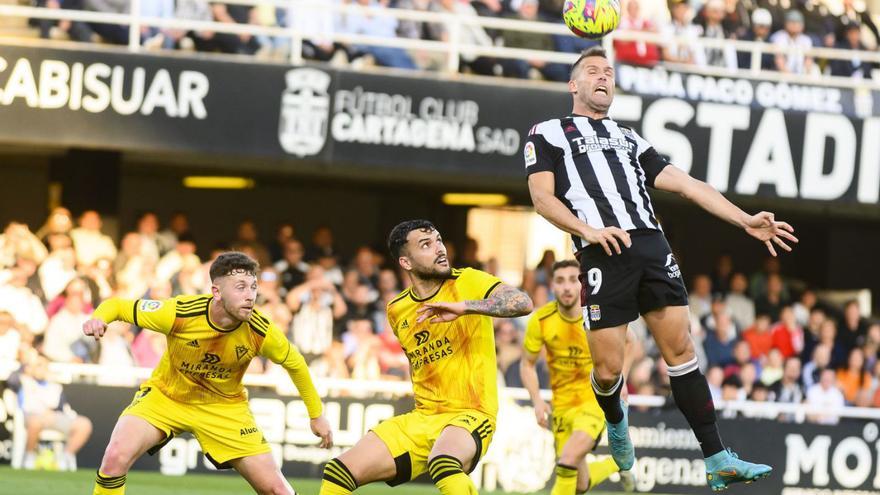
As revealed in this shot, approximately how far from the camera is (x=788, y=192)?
692 inches

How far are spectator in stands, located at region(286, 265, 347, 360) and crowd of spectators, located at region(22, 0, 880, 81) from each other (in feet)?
8.63

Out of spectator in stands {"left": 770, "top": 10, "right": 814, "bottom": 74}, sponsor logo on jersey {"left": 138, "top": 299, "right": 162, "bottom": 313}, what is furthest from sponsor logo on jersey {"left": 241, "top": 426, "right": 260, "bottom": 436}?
spectator in stands {"left": 770, "top": 10, "right": 814, "bottom": 74}

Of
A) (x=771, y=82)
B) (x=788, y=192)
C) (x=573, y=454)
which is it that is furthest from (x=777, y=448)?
(x=573, y=454)

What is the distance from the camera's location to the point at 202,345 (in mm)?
9227

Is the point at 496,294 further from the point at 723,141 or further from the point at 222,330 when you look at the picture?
the point at 723,141

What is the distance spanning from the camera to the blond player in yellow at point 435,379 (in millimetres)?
8430

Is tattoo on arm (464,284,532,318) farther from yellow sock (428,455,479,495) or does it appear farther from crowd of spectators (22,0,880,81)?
crowd of spectators (22,0,880,81)

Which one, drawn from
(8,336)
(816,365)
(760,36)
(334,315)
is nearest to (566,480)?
(334,315)

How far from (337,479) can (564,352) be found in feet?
11.9

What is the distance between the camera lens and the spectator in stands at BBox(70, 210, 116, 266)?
51.8ft

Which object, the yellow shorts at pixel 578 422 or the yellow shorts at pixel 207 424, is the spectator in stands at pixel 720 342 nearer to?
the yellow shorts at pixel 578 422

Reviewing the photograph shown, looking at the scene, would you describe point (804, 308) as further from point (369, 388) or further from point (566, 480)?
point (566, 480)

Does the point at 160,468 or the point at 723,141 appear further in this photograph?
the point at 723,141

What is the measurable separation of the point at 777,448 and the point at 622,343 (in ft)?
26.3
